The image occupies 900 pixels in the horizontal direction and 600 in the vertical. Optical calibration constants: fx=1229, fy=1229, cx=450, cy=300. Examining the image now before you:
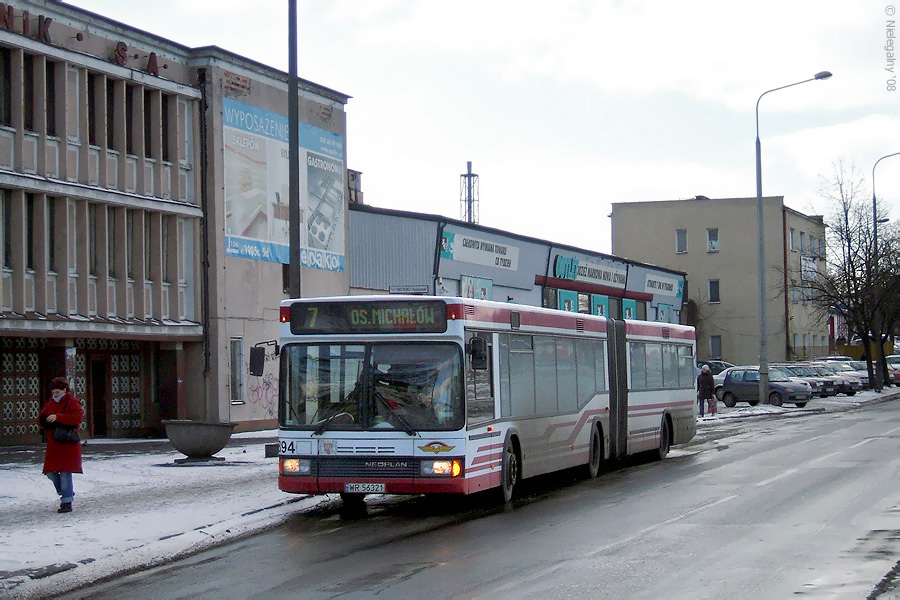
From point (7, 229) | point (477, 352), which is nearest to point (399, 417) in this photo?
point (477, 352)

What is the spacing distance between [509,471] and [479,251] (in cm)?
2863

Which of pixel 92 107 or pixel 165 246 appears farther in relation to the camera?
pixel 165 246

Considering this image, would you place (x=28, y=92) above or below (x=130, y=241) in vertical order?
above

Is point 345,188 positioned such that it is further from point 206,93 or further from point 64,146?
point 64,146

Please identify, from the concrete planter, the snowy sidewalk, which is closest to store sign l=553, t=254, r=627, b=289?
the snowy sidewalk

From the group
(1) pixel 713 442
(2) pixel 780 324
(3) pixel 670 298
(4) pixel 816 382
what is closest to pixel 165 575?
(1) pixel 713 442

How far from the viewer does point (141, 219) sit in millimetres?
31094

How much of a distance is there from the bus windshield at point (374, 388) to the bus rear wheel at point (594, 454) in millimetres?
5676

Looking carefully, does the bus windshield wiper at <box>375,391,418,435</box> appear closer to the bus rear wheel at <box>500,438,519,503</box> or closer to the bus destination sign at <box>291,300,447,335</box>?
the bus destination sign at <box>291,300,447,335</box>

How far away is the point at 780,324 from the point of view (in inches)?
3083

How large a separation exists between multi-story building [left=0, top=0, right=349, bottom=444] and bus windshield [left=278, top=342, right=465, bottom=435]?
14.2 meters

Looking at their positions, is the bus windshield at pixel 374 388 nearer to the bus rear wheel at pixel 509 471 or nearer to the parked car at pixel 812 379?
the bus rear wheel at pixel 509 471

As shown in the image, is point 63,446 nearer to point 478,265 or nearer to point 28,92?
point 28,92

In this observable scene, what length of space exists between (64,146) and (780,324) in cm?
5842
